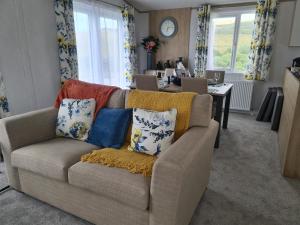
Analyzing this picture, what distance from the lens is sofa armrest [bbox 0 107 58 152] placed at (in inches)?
69.3

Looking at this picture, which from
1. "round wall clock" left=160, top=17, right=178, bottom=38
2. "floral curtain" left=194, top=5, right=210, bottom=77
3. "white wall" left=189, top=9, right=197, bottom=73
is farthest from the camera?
"round wall clock" left=160, top=17, right=178, bottom=38

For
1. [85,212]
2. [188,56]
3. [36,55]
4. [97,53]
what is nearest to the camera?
[85,212]

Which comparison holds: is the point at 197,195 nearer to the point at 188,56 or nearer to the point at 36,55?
the point at 36,55

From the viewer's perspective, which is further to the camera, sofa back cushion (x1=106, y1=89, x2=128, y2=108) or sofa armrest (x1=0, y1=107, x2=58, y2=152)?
sofa back cushion (x1=106, y1=89, x2=128, y2=108)

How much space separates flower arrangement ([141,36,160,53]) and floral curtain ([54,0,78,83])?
6.71 ft

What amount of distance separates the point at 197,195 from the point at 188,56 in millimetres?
3822

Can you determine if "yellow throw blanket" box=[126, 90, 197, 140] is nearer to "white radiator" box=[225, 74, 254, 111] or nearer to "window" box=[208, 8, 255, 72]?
"white radiator" box=[225, 74, 254, 111]

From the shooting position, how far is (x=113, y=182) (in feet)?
4.37

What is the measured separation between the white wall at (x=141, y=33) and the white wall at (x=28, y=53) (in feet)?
8.17

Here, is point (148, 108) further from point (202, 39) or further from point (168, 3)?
point (168, 3)

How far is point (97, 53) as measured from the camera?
4008 mm

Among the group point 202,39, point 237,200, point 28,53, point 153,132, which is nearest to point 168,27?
point 202,39

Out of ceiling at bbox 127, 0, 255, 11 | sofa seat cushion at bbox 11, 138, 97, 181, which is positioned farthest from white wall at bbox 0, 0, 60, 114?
ceiling at bbox 127, 0, 255, 11

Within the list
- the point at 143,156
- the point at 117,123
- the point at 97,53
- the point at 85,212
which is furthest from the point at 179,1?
the point at 85,212
